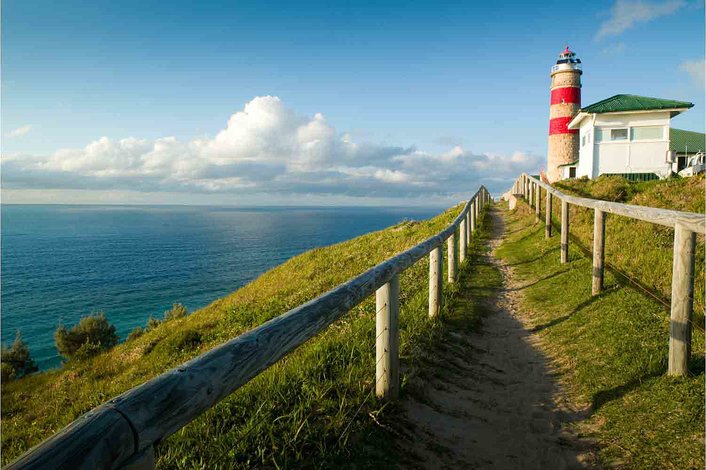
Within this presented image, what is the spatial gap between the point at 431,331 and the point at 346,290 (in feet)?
10.2

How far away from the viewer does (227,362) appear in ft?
6.51

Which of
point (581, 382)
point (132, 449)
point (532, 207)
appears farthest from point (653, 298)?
point (532, 207)

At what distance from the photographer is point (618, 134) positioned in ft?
91.0

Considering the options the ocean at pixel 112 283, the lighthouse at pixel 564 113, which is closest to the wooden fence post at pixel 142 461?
the ocean at pixel 112 283

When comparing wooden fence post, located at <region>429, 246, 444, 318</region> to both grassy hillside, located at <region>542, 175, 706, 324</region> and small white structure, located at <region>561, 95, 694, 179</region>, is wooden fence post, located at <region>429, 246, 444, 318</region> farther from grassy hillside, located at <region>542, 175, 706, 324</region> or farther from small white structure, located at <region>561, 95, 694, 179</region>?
small white structure, located at <region>561, 95, 694, 179</region>

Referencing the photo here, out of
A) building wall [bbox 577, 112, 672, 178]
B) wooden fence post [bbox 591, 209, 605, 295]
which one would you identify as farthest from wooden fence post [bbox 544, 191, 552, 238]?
building wall [bbox 577, 112, 672, 178]

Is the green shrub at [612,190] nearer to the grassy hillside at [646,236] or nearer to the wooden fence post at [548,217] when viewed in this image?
the grassy hillside at [646,236]

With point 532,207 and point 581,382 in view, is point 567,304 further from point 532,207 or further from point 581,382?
point 532,207

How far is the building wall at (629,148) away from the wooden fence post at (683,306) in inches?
1076

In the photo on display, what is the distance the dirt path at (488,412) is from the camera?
11.9 ft

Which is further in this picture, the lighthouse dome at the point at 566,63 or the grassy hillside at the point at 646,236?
the lighthouse dome at the point at 566,63

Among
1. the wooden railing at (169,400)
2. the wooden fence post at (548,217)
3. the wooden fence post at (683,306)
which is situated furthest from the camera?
the wooden fence post at (548,217)

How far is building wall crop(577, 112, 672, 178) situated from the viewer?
2714 cm

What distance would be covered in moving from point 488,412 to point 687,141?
45254 mm
